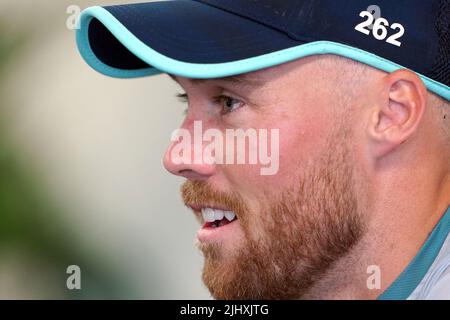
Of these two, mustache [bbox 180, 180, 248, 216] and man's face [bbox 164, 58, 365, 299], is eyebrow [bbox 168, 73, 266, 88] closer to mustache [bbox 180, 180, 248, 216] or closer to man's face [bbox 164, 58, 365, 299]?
man's face [bbox 164, 58, 365, 299]

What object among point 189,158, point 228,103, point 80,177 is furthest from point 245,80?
point 80,177

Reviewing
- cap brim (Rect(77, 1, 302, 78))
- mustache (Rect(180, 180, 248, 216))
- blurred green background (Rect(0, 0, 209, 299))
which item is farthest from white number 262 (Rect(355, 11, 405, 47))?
blurred green background (Rect(0, 0, 209, 299))

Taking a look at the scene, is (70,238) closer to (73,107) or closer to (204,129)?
(73,107)

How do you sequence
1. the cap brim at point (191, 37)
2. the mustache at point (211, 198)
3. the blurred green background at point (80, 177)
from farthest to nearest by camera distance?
the blurred green background at point (80, 177)
the mustache at point (211, 198)
the cap brim at point (191, 37)

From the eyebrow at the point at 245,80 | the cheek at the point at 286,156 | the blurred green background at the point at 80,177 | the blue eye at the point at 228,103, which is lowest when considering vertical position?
the cheek at the point at 286,156

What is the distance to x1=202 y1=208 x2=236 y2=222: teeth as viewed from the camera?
4.28 feet

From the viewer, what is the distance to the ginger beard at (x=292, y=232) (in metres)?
1.25

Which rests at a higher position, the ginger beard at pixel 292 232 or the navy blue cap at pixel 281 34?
the navy blue cap at pixel 281 34

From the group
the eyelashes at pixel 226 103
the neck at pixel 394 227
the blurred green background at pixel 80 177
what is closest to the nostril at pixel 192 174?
the eyelashes at pixel 226 103

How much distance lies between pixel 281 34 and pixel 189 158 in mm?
251

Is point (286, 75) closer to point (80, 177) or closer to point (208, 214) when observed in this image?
point (208, 214)

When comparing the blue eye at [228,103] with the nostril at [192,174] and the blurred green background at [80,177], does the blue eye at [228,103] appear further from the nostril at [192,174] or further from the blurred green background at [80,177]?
the blurred green background at [80,177]

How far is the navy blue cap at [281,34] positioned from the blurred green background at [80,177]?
4.90ft
